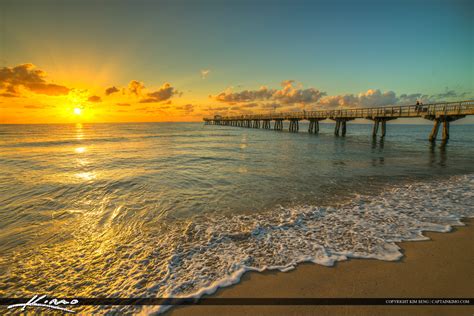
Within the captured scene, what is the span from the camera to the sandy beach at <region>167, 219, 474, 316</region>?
105 inches

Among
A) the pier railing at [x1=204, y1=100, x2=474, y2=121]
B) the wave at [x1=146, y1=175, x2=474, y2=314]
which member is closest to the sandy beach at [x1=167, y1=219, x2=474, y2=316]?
the wave at [x1=146, y1=175, x2=474, y2=314]

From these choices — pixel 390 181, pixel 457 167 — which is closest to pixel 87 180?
pixel 390 181

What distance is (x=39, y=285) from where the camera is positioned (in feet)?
10.8

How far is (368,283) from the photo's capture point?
312 centimetres

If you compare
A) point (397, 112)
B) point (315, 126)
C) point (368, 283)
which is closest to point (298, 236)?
point (368, 283)

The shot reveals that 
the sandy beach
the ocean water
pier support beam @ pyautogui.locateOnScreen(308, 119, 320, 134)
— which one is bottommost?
the ocean water

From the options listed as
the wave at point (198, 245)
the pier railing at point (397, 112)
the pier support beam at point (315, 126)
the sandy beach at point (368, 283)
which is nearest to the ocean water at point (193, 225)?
the wave at point (198, 245)

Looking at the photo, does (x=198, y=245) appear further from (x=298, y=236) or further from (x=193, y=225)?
(x=298, y=236)

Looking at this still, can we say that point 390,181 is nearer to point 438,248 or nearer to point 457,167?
point 438,248

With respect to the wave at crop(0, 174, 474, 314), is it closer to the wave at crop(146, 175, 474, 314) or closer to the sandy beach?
the wave at crop(146, 175, 474, 314)

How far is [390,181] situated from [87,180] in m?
14.2

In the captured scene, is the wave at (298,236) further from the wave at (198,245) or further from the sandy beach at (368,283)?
the sandy beach at (368,283)

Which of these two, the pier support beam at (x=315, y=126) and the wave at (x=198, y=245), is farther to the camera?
the pier support beam at (x=315, y=126)

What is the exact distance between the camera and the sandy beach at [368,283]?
267 cm
